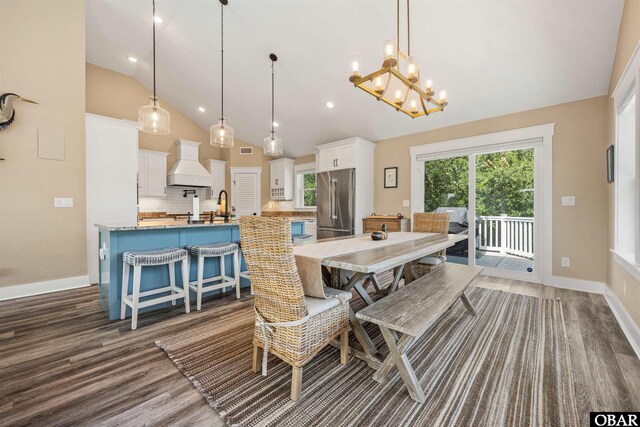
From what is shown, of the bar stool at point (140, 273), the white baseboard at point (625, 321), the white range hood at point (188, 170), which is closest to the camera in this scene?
the white baseboard at point (625, 321)

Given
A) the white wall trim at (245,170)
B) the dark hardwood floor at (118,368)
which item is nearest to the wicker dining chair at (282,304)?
the dark hardwood floor at (118,368)

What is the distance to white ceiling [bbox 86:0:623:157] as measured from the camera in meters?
2.70

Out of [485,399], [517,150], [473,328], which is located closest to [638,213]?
[473,328]

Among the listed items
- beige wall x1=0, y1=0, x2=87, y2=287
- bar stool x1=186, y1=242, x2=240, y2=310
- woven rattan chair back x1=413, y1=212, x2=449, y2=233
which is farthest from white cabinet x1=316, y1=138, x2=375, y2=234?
beige wall x1=0, y1=0, x2=87, y2=287

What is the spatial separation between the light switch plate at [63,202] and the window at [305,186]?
4.32m

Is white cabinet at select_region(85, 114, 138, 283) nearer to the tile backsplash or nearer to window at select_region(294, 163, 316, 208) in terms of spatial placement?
the tile backsplash

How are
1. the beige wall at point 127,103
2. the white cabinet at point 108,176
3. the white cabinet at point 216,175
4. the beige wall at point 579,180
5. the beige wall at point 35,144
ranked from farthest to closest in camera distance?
1. the white cabinet at point 216,175
2. the beige wall at point 127,103
3. the white cabinet at point 108,176
4. the beige wall at point 579,180
5. the beige wall at point 35,144

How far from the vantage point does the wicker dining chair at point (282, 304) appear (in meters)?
1.41

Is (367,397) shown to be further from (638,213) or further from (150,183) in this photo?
(150,183)

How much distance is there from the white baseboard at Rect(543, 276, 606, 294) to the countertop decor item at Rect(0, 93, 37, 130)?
22.4 feet

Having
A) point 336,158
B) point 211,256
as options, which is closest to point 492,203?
point 336,158

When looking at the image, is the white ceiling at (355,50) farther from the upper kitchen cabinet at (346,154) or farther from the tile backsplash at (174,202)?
the tile backsplash at (174,202)

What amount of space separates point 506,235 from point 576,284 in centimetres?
100

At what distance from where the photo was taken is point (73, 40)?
11.0 ft
